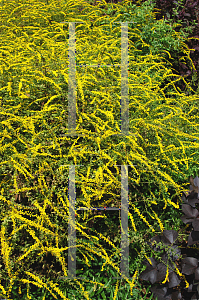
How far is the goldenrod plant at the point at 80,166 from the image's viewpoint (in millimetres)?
2117

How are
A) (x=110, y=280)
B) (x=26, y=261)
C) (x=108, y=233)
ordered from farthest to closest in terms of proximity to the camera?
(x=108, y=233), (x=110, y=280), (x=26, y=261)

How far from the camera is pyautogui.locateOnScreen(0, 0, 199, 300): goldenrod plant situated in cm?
212

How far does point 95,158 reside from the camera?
A: 2.46 meters

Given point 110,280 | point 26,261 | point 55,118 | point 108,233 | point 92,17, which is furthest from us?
point 92,17

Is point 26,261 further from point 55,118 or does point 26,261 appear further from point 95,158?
point 55,118

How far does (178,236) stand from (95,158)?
109 cm

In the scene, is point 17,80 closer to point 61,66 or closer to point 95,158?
point 61,66

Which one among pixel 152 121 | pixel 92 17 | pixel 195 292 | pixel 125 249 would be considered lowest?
pixel 195 292

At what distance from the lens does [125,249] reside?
7.81 feet

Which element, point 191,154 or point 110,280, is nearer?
point 110,280

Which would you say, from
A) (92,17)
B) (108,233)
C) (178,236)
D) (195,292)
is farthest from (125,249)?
(92,17)

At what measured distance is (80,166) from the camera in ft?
7.83

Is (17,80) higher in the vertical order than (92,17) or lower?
lower

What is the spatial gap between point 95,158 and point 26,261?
1.10 m
